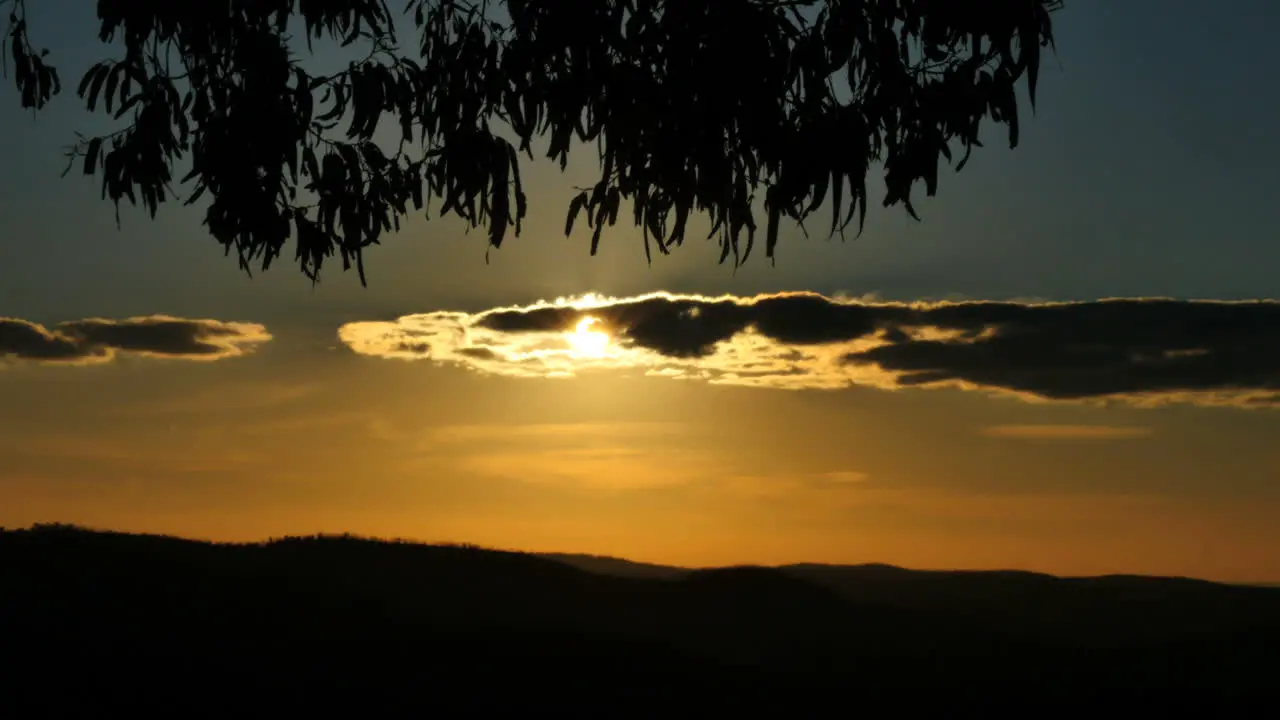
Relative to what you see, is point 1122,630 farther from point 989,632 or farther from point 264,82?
point 264,82

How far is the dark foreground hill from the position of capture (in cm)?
1152

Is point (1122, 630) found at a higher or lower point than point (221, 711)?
lower

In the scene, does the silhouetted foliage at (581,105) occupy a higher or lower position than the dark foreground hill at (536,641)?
higher

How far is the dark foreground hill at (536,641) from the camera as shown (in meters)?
11.5

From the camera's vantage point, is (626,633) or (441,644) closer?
(441,644)

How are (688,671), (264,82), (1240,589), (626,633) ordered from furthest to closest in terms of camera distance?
(1240,589)
(626,633)
(688,671)
(264,82)

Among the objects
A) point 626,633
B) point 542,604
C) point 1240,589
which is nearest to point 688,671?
point 626,633

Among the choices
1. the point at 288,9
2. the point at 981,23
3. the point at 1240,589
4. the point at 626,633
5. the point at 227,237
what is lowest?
the point at 1240,589

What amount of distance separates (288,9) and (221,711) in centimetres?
608

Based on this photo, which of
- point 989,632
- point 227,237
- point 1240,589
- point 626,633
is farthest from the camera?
point 1240,589

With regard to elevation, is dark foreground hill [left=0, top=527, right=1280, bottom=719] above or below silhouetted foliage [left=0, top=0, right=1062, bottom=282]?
below

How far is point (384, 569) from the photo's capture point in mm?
15352

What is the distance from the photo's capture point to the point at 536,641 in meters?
13.0

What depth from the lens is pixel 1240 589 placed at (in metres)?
19.0
